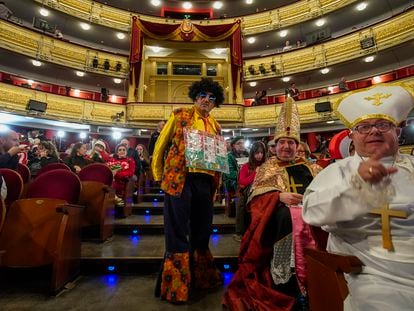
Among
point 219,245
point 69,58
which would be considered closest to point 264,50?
point 69,58

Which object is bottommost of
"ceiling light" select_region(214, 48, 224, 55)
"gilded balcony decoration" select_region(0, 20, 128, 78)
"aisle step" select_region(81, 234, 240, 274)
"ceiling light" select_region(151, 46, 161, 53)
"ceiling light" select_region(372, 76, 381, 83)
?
"aisle step" select_region(81, 234, 240, 274)

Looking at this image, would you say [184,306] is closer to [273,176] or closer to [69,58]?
[273,176]

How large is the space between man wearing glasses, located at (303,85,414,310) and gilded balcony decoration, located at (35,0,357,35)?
45.1 ft

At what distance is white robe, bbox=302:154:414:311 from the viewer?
2.64 feet

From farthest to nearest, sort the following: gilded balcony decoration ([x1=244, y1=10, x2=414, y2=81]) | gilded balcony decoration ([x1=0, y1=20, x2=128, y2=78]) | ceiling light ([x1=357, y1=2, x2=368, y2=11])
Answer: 1. ceiling light ([x1=357, y1=2, x2=368, y2=11])
2. gilded balcony decoration ([x1=0, y1=20, x2=128, y2=78])
3. gilded balcony decoration ([x1=244, y1=10, x2=414, y2=81])

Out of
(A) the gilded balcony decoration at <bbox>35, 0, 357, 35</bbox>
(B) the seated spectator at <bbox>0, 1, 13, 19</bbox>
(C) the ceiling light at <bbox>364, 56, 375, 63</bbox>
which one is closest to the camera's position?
(B) the seated spectator at <bbox>0, 1, 13, 19</bbox>

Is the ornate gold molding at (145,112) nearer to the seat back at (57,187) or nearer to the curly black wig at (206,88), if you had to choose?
the seat back at (57,187)

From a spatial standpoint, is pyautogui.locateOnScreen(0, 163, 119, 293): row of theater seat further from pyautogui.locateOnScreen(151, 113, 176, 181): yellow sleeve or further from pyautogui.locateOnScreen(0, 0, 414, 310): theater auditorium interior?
pyautogui.locateOnScreen(0, 0, 414, 310): theater auditorium interior

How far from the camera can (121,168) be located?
3902 mm

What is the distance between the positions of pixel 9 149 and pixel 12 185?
24.8 inches

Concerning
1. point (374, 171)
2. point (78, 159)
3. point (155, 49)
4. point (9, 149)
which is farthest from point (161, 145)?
point (155, 49)

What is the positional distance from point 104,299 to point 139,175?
2.97 metres

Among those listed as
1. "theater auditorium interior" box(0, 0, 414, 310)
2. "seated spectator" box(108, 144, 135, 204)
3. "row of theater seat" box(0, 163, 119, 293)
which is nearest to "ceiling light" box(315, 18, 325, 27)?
"theater auditorium interior" box(0, 0, 414, 310)

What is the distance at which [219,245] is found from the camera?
2555 mm
